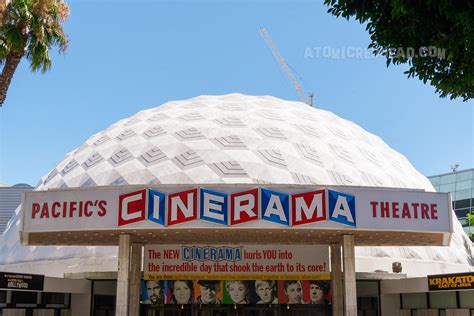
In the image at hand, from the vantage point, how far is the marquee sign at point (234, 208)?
20.0 metres

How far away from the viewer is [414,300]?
95.4ft

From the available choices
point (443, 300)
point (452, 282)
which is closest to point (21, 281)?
point (452, 282)

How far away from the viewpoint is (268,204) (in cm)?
1997

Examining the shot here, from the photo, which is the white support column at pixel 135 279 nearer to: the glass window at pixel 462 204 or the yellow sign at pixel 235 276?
the yellow sign at pixel 235 276

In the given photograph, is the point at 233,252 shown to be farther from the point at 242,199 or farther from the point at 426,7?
the point at 426,7

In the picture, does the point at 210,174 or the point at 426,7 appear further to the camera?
the point at 210,174

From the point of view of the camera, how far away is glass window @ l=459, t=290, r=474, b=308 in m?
24.8

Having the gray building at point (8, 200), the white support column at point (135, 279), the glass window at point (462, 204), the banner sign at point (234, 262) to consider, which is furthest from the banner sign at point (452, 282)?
the gray building at point (8, 200)

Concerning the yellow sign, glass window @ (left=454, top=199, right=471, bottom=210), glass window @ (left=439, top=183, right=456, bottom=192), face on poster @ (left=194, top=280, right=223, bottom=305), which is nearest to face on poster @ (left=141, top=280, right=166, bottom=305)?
face on poster @ (left=194, top=280, right=223, bottom=305)

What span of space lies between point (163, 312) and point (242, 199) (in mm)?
11426

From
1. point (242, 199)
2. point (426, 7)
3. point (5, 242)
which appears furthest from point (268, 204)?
point (5, 242)

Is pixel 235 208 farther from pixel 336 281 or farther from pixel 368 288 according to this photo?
pixel 368 288

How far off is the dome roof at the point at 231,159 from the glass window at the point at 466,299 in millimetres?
5008

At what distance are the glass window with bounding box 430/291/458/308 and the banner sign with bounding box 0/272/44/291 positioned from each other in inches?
717
